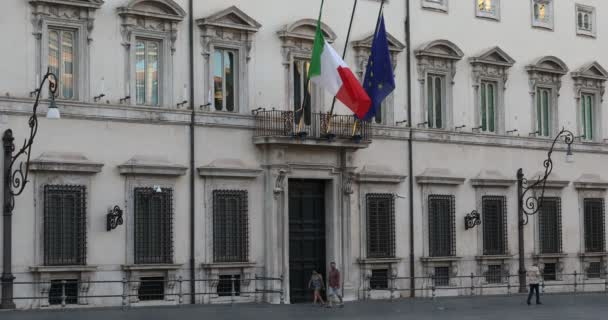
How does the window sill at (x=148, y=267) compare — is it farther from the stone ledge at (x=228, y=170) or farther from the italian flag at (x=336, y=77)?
the italian flag at (x=336, y=77)

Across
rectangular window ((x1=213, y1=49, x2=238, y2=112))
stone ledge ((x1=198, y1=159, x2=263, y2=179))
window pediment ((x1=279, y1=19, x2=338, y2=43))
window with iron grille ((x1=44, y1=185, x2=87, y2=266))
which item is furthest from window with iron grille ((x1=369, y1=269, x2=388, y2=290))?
window with iron grille ((x1=44, y1=185, x2=87, y2=266))

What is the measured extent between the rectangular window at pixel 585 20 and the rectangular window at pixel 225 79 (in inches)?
707

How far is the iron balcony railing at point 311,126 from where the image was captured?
40.0m

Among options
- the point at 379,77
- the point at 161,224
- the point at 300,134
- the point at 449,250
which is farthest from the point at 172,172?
the point at 449,250

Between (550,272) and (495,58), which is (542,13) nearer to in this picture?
(495,58)

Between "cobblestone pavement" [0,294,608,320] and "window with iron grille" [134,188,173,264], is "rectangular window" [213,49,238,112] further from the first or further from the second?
"cobblestone pavement" [0,294,608,320]

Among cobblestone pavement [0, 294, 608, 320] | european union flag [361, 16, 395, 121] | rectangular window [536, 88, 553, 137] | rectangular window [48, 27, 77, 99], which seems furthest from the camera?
rectangular window [536, 88, 553, 137]

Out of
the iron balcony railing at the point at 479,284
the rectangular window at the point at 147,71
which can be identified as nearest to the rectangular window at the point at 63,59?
the rectangular window at the point at 147,71

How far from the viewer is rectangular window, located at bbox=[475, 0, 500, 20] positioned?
47688mm

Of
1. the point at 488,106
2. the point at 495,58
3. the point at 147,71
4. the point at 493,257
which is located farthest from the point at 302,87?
the point at 493,257

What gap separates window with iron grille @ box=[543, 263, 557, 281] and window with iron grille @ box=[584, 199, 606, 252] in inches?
89.0

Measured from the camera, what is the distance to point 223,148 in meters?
39.2

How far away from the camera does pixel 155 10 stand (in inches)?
1487

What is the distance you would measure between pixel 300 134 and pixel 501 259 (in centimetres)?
1124
